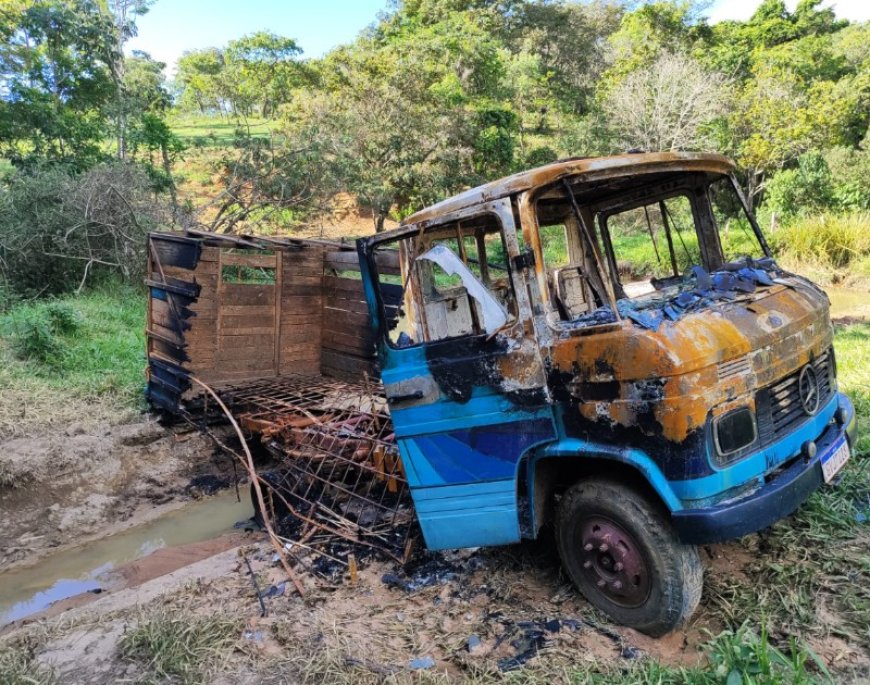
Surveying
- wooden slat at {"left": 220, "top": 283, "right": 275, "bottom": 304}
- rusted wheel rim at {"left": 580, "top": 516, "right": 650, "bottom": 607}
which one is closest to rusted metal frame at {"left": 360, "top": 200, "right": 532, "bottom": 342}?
rusted wheel rim at {"left": 580, "top": 516, "right": 650, "bottom": 607}

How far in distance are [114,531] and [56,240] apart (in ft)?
Result: 28.0

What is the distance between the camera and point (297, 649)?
2.96 meters

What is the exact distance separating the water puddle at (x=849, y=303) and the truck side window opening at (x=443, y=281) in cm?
978

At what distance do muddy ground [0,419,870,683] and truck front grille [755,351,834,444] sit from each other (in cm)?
94

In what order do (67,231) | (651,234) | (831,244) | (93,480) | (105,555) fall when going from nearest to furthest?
(651,234)
(105,555)
(93,480)
(67,231)
(831,244)

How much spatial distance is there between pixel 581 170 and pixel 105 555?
5.21m

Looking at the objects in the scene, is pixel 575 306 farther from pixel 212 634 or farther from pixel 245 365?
pixel 245 365

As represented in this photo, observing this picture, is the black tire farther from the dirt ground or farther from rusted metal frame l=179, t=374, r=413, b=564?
the dirt ground

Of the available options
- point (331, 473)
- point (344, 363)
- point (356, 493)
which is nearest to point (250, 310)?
point (344, 363)

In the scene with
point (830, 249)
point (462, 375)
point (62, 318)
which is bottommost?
point (462, 375)

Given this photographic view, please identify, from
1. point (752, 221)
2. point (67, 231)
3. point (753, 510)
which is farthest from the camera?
point (67, 231)

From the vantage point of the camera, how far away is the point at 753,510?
2.45 metres

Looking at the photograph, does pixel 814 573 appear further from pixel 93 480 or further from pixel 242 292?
pixel 93 480

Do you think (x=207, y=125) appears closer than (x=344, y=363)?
No
